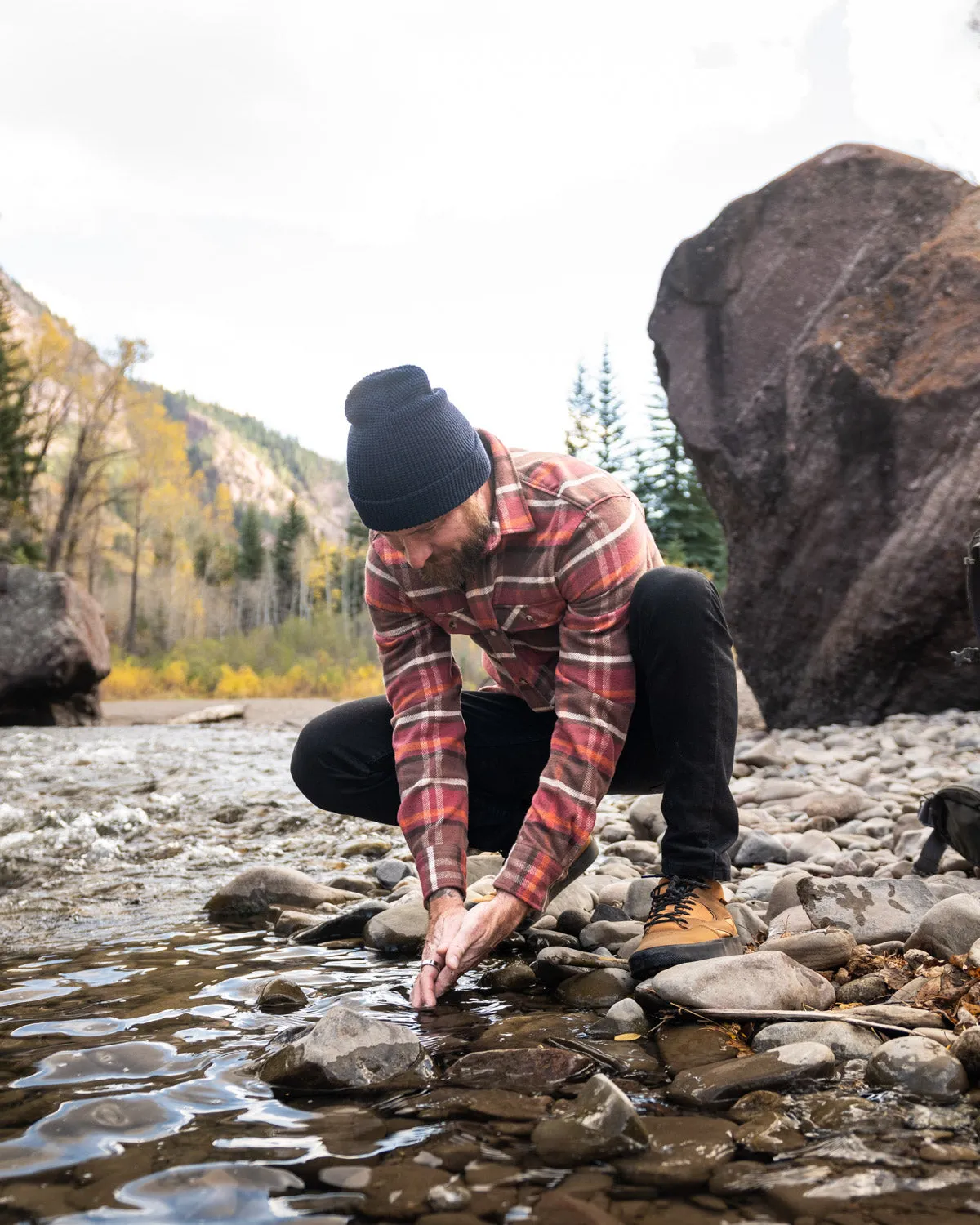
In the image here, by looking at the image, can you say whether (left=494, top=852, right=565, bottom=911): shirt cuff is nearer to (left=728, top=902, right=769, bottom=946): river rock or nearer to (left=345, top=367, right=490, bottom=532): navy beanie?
(left=728, top=902, right=769, bottom=946): river rock

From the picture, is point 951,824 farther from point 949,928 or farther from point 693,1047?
point 693,1047

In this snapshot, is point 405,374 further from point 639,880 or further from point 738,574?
point 738,574

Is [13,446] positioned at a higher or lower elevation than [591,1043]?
higher

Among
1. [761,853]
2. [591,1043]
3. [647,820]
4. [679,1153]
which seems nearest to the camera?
[679,1153]

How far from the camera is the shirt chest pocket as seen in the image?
2357 millimetres

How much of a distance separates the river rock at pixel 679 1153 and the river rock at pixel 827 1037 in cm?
31

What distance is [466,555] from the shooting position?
2266 mm

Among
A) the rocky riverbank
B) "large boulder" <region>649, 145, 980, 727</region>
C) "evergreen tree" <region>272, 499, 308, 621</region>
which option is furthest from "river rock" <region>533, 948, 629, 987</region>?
"evergreen tree" <region>272, 499, 308, 621</region>

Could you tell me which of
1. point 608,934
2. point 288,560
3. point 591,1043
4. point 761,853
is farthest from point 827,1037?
point 288,560

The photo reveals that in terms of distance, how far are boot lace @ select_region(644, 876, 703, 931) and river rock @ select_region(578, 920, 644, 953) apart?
0.92 ft

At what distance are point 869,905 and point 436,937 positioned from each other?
0.96m

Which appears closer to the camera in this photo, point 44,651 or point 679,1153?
point 679,1153

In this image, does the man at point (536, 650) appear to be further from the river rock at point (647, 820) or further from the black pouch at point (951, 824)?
the river rock at point (647, 820)

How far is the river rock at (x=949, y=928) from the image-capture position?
2.05 m
